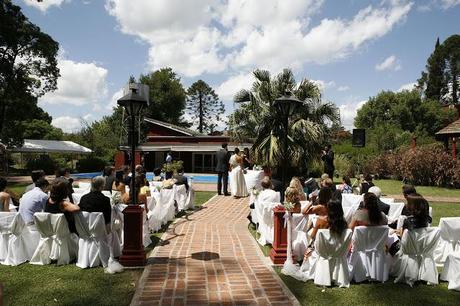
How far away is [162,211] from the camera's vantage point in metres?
8.68

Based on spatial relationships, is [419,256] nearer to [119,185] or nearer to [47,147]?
[119,185]

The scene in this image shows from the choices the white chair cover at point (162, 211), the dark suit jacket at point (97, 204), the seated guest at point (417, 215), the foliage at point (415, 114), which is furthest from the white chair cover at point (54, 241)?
the foliage at point (415, 114)

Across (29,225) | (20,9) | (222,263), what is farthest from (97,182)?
(20,9)

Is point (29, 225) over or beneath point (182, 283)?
over

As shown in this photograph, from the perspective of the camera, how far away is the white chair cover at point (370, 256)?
515cm

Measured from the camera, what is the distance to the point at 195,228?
8.57 metres

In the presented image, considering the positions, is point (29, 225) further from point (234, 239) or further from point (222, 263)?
point (234, 239)

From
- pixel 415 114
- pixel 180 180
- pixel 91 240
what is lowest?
pixel 91 240

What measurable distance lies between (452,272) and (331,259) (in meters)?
1.63

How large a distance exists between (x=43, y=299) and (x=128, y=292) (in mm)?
984

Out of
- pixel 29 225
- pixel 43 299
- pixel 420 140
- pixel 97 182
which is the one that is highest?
pixel 420 140

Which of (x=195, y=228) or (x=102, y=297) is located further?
(x=195, y=228)

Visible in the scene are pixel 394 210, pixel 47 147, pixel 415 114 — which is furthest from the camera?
pixel 415 114

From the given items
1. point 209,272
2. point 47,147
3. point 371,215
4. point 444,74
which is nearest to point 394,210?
point 371,215
